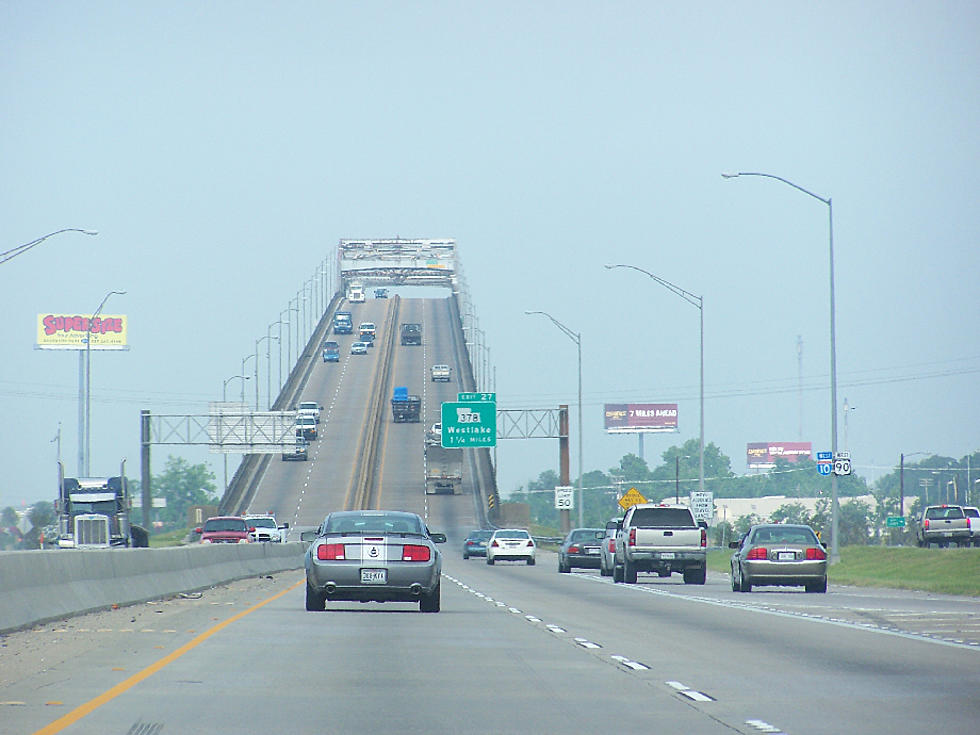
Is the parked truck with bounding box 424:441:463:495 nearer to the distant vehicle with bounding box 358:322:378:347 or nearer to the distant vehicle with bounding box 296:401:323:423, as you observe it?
the distant vehicle with bounding box 296:401:323:423

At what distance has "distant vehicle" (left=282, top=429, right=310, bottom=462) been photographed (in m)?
97.8

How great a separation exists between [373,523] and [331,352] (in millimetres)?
105938

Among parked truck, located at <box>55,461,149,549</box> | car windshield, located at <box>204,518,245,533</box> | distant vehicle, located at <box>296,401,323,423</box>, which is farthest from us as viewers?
distant vehicle, located at <box>296,401,323,423</box>

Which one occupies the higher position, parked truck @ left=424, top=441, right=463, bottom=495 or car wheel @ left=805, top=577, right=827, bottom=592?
parked truck @ left=424, top=441, right=463, bottom=495

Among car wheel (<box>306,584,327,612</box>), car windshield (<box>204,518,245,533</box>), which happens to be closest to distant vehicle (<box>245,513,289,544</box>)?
car windshield (<box>204,518,245,533</box>)

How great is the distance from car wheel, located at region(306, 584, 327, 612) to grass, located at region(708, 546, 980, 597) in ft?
45.7

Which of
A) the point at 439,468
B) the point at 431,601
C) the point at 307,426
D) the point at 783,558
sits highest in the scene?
the point at 307,426

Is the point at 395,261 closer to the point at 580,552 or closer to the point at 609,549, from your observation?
the point at 580,552

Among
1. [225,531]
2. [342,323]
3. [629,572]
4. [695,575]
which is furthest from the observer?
[342,323]

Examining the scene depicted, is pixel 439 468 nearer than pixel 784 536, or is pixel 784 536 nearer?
pixel 784 536

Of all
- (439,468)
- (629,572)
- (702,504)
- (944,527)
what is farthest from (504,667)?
(439,468)

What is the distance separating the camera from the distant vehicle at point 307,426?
99062 millimetres

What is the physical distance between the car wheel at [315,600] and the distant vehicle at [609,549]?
57.6ft

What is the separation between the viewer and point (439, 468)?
94.8m
